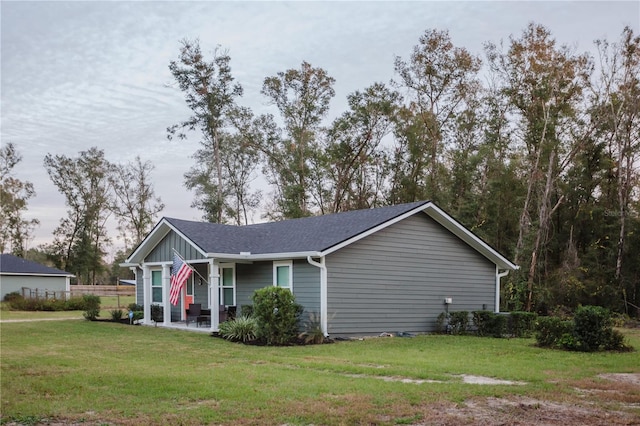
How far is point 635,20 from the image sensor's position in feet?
87.7

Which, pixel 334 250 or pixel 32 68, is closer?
pixel 32 68

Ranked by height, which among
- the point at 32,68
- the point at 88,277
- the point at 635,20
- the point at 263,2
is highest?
the point at 635,20

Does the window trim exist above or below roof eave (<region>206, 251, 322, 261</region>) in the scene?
below

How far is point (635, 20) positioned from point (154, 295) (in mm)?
23674

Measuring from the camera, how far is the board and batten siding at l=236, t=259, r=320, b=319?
55.0 ft

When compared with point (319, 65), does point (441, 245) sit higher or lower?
lower

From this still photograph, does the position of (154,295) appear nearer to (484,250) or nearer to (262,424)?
(484,250)

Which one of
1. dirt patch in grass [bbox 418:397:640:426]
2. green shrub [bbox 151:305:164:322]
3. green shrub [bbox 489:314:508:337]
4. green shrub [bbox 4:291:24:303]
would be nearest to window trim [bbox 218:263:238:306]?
green shrub [bbox 151:305:164:322]

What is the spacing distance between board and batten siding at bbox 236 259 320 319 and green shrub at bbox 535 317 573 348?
5.72 meters

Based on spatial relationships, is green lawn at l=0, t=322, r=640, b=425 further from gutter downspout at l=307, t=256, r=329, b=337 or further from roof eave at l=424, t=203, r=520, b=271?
roof eave at l=424, t=203, r=520, b=271

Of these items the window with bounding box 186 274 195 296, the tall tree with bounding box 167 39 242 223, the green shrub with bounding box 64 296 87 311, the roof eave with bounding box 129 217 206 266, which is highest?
the tall tree with bounding box 167 39 242 223

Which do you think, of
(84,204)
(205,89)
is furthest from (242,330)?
(84,204)

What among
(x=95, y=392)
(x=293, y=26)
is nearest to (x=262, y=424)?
(x=95, y=392)

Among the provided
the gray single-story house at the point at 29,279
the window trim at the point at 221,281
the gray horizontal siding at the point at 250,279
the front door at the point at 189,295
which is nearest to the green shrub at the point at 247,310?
the gray horizontal siding at the point at 250,279
